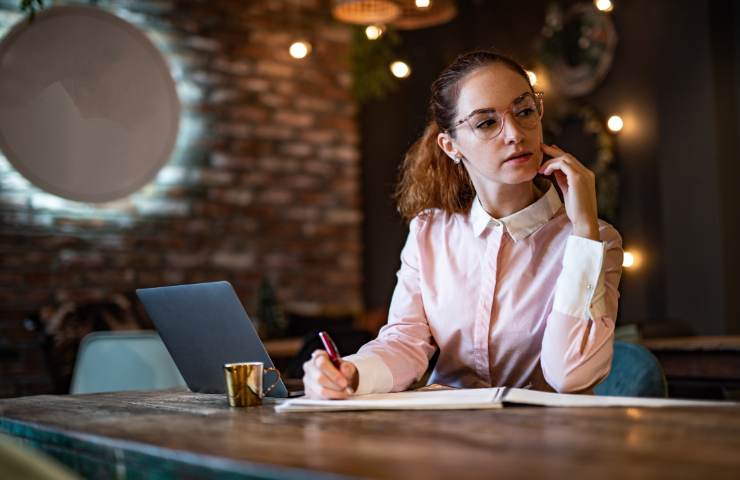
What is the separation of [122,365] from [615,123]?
2.91m

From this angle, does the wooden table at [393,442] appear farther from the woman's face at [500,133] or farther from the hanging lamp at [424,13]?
the hanging lamp at [424,13]

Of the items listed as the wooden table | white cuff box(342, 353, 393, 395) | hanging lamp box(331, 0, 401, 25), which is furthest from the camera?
hanging lamp box(331, 0, 401, 25)

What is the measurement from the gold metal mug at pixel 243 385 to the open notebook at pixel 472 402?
94 mm

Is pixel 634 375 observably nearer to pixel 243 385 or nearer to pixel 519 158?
pixel 519 158

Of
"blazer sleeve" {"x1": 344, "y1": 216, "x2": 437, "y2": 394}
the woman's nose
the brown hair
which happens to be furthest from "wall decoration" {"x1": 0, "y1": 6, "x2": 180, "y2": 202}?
the woman's nose

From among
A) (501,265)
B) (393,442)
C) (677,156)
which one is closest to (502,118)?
(501,265)

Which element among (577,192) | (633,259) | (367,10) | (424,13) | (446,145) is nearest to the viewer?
(577,192)

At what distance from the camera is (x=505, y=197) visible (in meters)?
2.17

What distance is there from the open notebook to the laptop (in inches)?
7.9

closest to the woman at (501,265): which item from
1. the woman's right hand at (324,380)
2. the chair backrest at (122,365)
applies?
the woman's right hand at (324,380)

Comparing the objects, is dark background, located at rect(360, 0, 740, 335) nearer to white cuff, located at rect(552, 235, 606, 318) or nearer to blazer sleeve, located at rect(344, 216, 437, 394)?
blazer sleeve, located at rect(344, 216, 437, 394)

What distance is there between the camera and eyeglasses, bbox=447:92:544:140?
2072mm

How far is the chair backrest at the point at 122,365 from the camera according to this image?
3.35m

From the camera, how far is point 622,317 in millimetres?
5164
